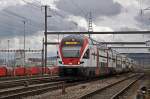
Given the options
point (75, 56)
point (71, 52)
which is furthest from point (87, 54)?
point (71, 52)

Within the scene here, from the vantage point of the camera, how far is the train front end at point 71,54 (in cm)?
3244

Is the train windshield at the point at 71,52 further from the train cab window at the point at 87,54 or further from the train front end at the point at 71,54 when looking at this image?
the train cab window at the point at 87,54

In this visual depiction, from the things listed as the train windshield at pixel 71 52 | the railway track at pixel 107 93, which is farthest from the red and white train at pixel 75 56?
the railway track at pixel 107 93

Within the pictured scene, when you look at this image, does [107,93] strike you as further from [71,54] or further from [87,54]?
[87,54]

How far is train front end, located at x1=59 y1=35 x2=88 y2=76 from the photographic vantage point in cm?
3244

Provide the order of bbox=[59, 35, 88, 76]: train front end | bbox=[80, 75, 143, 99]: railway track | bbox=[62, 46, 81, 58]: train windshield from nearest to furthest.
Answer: bbox=[80, 75, 143, 99]: railway track < bbox=[59, 35, 88, 76]: train front end < bbox=[62, 46, 81, 58]: train windshield

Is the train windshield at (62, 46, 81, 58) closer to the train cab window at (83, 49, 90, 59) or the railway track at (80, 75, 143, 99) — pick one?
the train cab window at (83, 49, 90, 59)

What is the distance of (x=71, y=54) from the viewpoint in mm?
32875

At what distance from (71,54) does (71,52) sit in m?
0.17

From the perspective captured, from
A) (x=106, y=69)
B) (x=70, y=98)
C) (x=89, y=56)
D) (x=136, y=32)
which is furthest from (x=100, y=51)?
(x=136, y=32)

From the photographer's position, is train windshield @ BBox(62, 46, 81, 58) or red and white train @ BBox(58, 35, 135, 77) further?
train windshield @ BBox(62, 46, 81, 58)

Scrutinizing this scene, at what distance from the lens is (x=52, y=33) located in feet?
240

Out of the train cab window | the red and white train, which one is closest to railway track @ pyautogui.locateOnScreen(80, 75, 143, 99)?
the red and white train

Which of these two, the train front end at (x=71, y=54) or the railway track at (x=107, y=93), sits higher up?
the train front end at (x=71, y=54)
